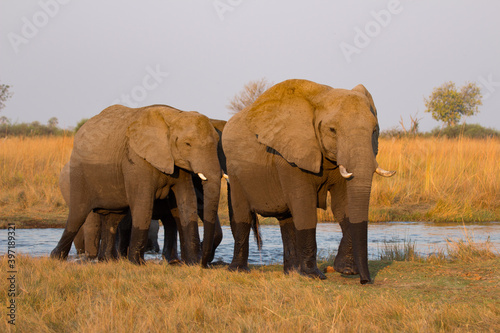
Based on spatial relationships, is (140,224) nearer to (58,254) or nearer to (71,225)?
(71,225)

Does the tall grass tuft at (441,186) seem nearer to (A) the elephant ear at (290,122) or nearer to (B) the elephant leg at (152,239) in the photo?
(B) the elephant leg at (152,239)

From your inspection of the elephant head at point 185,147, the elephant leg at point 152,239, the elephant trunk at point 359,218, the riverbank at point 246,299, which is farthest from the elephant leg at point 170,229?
the elephant trunk at point 359,218

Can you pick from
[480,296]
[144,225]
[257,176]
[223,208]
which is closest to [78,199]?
[144,225]

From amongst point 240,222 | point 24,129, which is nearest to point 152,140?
point 240,222

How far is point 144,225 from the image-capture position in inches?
311

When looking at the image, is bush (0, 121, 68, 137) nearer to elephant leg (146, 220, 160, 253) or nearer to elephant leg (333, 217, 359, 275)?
elephant leg (146, 220, 160, 253)

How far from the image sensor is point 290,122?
678cm

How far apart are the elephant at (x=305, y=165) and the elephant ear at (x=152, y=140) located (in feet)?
2.40

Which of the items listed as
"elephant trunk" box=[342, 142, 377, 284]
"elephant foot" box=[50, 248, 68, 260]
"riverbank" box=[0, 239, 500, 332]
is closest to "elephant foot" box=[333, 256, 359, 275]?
"riverbank" box=[0, 239, 500, 332]

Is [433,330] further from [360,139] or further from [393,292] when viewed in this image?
[360,139]

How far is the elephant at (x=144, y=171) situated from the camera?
786cm

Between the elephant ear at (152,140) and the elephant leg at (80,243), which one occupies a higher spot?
the elephant ear at (152,140)

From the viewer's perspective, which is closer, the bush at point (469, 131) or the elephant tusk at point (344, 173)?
the elephant tusk at point (344, 173)

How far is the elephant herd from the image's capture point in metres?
6.30
